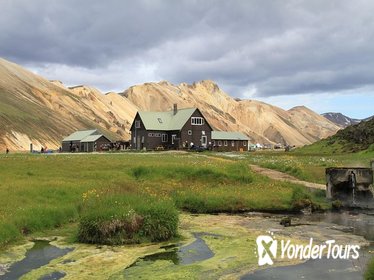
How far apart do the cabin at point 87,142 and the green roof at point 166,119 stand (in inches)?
824

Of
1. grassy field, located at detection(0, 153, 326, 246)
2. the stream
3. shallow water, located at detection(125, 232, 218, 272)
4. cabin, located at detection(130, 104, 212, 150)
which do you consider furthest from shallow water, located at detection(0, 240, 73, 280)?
cabin, located at detection(130, 104, 212, 150)

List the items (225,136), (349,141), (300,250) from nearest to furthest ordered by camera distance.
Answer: (300,250) → (349,141) → (225,136)

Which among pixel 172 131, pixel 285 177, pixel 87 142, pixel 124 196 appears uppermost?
pixel 172 131

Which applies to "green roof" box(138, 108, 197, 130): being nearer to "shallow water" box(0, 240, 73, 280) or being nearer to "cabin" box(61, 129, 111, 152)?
"cabin" box(61, 129, 111, 152)

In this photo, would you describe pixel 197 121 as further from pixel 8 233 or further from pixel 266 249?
pixel 266 249

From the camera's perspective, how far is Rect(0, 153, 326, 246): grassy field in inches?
911

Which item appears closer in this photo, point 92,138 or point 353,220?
point 353,220

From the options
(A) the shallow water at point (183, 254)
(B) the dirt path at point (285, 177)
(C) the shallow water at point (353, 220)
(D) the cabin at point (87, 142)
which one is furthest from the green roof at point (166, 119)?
(A) the shallow water at point (183, 254)

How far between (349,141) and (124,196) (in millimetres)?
64773

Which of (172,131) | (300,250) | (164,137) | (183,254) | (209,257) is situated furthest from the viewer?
(164,137)

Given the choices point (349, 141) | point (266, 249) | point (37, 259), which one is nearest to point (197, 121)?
point (349, 141)

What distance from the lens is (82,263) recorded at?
19.1m

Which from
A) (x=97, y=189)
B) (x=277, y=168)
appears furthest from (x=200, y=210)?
(x=277, y=168)

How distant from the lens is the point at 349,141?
83.3 metres
